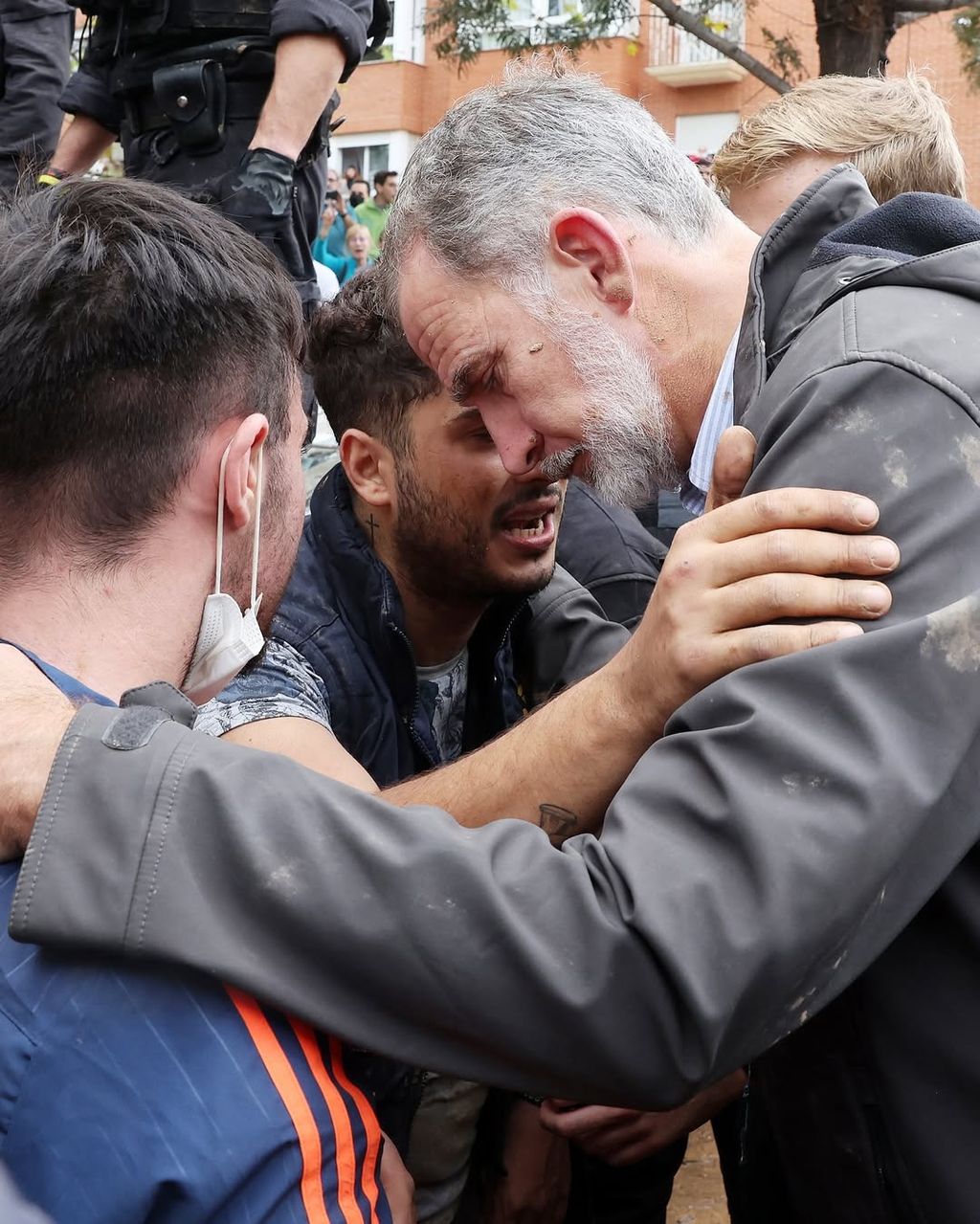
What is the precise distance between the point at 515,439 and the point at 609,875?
130cm

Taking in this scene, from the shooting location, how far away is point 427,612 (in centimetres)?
A: 315

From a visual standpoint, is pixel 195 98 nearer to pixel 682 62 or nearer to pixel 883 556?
pixel 883 556

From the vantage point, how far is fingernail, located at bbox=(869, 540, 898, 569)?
1471 mm

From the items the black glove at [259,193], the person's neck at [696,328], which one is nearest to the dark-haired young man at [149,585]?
the person's neck at [696,328]

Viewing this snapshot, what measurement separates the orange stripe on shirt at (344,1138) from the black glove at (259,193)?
10.0 feet

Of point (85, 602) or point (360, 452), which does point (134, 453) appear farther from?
point (360, 452)

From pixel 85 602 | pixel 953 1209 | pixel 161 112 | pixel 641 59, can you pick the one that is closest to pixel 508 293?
pixel 85 602

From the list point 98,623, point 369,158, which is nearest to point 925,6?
point 98,623

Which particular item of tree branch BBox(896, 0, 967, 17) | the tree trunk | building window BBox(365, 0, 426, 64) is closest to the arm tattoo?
the tree trunk

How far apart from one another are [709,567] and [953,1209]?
31.2 inches

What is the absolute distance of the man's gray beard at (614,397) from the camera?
236 centimetres

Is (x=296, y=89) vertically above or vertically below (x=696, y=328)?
above

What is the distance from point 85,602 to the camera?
5.48ft

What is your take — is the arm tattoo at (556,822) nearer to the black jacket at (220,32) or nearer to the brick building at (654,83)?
the black jacket at (220,32)
